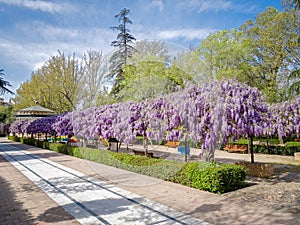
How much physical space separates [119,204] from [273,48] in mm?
16161

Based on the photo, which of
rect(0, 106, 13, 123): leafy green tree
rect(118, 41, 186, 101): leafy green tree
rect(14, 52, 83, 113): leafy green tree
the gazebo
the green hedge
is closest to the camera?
rect(118, 41, 186, 101): leafy green tree

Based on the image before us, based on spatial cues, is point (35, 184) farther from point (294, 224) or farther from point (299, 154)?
point (299, 154)

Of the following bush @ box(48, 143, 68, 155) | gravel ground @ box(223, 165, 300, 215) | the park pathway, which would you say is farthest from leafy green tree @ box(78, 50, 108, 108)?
bush @ box(48, 143, 68, 155)

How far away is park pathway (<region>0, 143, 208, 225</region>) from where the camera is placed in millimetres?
4258

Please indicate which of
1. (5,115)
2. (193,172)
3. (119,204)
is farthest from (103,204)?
(5,115)

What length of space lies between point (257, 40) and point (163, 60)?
1574 cm

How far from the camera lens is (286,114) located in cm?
1201

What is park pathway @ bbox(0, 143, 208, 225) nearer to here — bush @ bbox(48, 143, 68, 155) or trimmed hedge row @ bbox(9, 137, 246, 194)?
trimmed hedge row @ bbox(9, 137, 246, 194)

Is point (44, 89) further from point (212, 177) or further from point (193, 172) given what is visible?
point (212, 177)

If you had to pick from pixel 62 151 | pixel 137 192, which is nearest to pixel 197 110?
pixel 137 192

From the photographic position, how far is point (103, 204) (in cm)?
518

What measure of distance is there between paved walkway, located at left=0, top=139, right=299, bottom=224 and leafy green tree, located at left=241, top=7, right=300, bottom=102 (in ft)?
39.8

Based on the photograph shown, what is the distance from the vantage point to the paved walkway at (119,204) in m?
4.26

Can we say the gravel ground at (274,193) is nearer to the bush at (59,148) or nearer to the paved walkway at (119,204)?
the paved walkway at (119,204)
